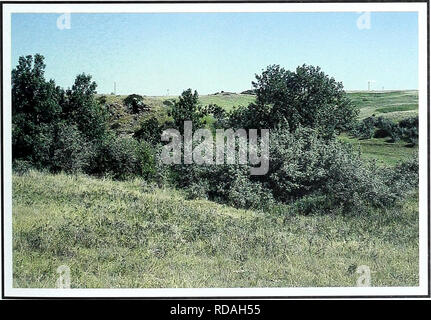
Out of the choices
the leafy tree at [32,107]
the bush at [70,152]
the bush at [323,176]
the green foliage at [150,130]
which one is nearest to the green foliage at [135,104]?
the green foliage at [150,130]

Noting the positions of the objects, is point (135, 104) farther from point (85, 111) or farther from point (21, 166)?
point (21, 166)

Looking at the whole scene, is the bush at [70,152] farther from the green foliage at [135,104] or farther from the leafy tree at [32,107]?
the green foliage at [135,104]

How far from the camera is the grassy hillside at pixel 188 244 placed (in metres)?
7.20

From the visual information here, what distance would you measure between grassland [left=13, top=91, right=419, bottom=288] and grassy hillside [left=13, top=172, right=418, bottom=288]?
0.04 feet

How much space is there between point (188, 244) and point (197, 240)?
14cm

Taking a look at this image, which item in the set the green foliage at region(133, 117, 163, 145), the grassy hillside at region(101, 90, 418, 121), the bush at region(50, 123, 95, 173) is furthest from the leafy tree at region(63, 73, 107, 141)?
the green foliage at region(133, 117, 163, 145)

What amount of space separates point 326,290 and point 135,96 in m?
3.64

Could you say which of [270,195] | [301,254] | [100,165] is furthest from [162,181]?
[301,254]

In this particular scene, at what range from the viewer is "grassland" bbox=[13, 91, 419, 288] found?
23.6 feet

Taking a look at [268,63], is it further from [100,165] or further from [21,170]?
[21,170]

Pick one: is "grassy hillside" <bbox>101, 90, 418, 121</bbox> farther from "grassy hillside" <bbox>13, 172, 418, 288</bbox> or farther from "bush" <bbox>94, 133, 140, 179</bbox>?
"grassy hillside" <bbox>13, 172, 418, 288</bbox>

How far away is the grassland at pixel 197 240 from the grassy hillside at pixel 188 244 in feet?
0.04

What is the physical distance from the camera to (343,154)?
309 inches

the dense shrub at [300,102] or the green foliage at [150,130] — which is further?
the green foliage at [150,130]
